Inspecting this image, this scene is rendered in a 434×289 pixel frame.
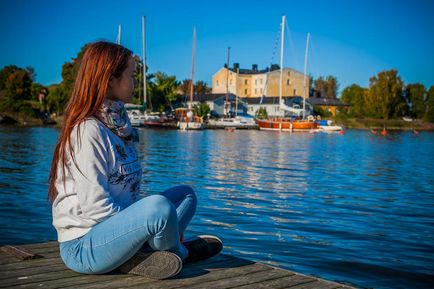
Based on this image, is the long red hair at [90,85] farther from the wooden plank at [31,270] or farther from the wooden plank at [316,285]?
the wooden plank at [316,285]

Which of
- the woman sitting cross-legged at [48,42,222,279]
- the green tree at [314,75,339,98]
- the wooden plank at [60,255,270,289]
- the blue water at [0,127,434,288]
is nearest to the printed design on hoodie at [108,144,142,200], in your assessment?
the woman sitting cross-legged at [48,42,222,279]

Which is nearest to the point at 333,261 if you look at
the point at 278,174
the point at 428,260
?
the point at 428,260

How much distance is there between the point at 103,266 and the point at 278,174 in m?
12.6

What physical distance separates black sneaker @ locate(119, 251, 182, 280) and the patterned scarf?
0.73 metres

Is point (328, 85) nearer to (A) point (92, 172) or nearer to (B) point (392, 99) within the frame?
(B) point (392, 99)

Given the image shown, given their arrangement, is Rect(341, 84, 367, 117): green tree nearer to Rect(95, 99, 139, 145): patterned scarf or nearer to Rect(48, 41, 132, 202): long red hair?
Rect(95, 99, 139, 145): patterned scarf

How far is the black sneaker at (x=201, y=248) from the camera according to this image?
3608 millimetres

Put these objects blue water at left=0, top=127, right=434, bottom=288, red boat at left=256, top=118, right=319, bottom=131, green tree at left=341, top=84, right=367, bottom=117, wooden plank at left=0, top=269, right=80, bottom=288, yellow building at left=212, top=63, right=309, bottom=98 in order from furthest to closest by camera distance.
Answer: yellow building at left=212, top=63, right=309, bottom=98 < green tree at left=341, top=84, right=367, bottom=117 < red boat at left=256, top=118, right=319, bottom=131 < blue water at left=0, top=127, right=434, bottom=288 < wooden plank at left=0, top=269, right=80, bottom=288

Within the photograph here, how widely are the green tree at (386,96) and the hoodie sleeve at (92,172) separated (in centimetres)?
9061

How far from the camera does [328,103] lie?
95.1 meters

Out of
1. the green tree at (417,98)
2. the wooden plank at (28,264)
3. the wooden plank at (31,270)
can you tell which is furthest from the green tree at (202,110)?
the wooden plank at (31,270)

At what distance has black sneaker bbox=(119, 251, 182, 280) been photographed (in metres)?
3.14

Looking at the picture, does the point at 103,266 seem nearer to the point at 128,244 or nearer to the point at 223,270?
the point at 128,244

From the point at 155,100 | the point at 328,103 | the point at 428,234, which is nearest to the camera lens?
the point at 428,234
